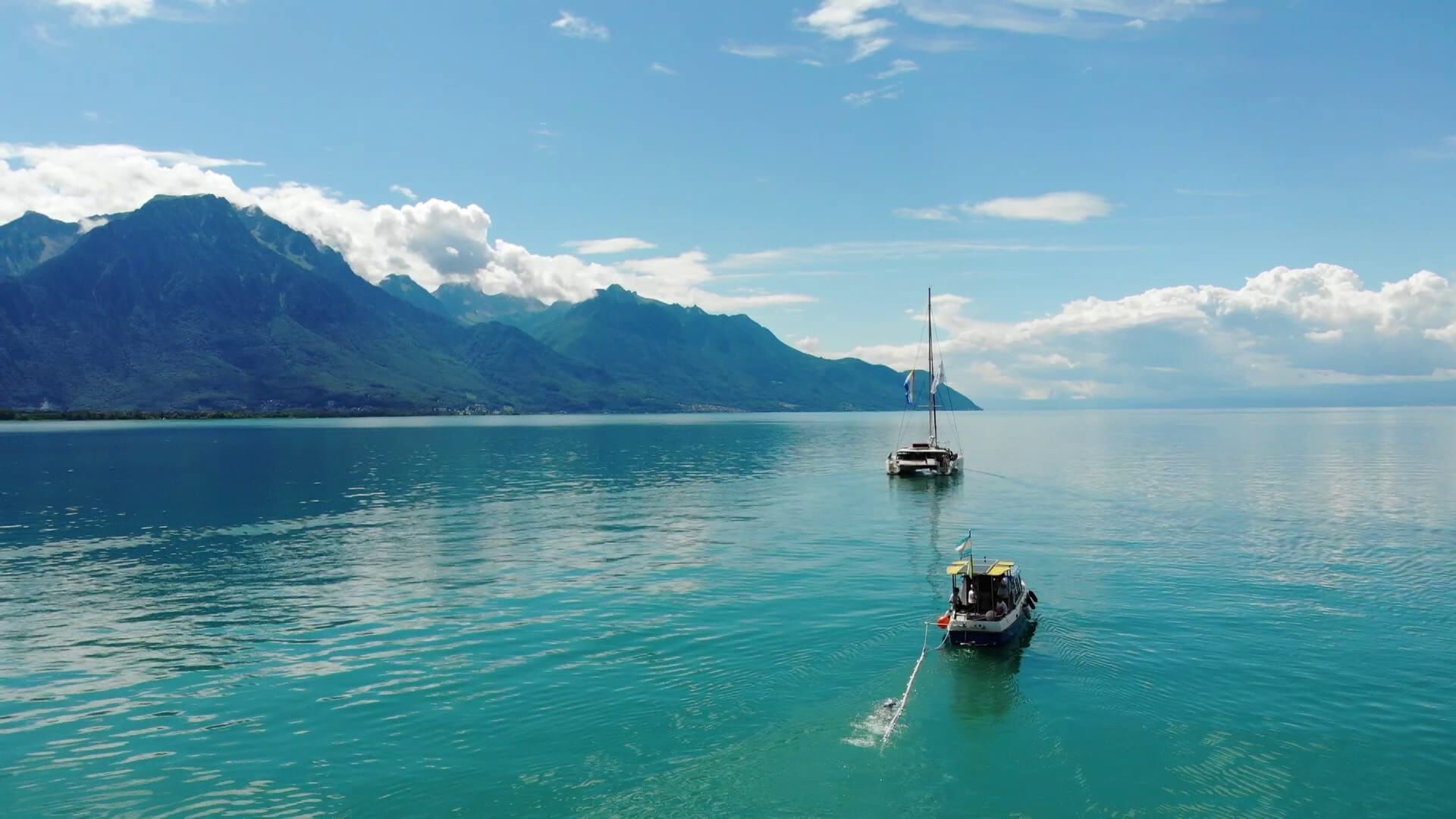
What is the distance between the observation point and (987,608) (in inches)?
1901

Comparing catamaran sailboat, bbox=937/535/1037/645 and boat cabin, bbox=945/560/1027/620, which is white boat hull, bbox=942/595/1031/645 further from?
boat cabin, bbox=945/560/1027/620

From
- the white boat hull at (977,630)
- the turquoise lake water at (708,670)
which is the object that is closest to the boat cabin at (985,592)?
the white boat hull at (977,630)

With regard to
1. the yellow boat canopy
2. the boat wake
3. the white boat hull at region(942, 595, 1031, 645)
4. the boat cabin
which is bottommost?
the boat wake

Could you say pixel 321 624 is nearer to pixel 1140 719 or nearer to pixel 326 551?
pixel 326 551

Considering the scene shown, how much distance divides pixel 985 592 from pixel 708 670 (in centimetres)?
1799

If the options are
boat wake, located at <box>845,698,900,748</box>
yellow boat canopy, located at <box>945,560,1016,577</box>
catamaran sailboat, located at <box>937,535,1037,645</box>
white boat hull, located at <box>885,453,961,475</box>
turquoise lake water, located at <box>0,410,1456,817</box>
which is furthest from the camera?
white boat hull, located at <box>885,453,961,475</box>

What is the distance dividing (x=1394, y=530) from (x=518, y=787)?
96.4 m

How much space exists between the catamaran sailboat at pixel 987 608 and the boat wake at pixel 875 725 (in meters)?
9.30

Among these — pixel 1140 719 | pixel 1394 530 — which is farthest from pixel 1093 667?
pixel 1394 530

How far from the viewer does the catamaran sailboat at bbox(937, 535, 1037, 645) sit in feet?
151

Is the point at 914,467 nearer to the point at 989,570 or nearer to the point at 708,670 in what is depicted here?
the point at 989,570

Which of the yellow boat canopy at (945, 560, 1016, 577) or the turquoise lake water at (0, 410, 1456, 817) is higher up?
the yellow boat canopy at (945, 560, 1016, 577)

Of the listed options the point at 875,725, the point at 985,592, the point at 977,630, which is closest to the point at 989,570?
the point at 985,592

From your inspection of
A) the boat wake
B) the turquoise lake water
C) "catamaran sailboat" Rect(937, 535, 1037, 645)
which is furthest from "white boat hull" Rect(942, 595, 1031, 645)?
the boat wake
